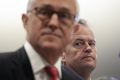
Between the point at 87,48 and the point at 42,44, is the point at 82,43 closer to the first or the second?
the point at 87,48

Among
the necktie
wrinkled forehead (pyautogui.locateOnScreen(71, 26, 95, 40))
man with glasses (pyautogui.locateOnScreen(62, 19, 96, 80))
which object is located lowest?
man with glasses (pyautogui.locateOnScreen(62, 19, 96, 80))

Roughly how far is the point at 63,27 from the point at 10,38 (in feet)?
3.25

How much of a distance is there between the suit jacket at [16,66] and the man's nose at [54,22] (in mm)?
123

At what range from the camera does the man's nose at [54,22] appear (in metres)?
0.91

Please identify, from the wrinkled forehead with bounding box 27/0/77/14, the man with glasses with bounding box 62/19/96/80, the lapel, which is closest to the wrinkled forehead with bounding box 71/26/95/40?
the man with glasses with bounding box 62/19/96/80

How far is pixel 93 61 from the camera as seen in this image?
5.16ft

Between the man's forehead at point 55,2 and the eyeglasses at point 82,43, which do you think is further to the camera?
the eyeglasses at point 82,43

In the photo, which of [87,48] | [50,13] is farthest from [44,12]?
[87,48]

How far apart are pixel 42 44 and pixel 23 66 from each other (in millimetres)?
90

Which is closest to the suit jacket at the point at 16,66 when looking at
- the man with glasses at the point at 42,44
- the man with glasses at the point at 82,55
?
the man with glasses at the point at 42,44

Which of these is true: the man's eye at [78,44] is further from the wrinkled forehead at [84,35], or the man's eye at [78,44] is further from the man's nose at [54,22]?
the man's nose at [54,22]

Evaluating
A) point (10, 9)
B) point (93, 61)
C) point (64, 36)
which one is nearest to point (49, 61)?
point (64, 36)

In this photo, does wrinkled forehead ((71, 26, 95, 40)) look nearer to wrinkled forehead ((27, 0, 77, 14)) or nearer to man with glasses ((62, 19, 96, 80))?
man with glasses ((62, 19, 96, 80))

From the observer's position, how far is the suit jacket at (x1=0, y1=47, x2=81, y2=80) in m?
0.86
